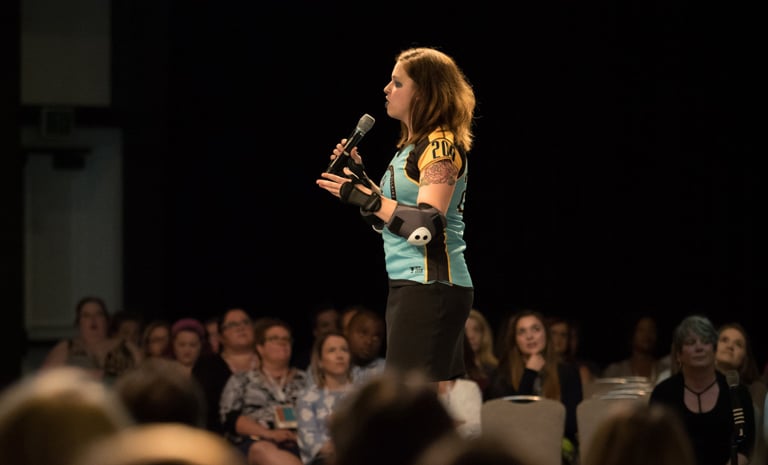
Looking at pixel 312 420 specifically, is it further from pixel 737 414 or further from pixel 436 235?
pixel 436 235

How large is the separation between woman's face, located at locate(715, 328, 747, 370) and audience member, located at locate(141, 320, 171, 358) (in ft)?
9.98

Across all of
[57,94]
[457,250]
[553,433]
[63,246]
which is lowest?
[553,433]

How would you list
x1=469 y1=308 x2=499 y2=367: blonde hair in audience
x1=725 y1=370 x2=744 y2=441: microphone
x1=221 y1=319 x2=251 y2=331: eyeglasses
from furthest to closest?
x1=469 y1=308 x2=499 y2=367: blonde hair in audience, x1=221 y1=319 x2=251 y2=331: eyeglasses, x1=725 y1=370 x2=744 y2=441: microphone

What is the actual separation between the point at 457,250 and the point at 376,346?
10.9ft

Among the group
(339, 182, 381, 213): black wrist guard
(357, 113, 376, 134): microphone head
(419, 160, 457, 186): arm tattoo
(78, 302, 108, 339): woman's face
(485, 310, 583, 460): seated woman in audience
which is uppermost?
(357, 113, 376, 134): microphone head

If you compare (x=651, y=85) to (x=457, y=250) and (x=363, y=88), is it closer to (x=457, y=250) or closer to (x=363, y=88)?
(x=363, y=88)

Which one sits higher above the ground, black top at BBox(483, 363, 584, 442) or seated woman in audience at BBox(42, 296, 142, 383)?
seated woman in audience at BBox(42, 296, 142, 383)

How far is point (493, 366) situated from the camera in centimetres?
660

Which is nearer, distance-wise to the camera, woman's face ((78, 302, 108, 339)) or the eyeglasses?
the eyeglasses

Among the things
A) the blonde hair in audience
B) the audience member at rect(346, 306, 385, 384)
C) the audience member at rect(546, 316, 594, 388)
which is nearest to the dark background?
the audience member at rect(546, 316, 594, 388)

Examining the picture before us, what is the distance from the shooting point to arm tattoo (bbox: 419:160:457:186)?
3045mm

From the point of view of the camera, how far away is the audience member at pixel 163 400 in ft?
5.53

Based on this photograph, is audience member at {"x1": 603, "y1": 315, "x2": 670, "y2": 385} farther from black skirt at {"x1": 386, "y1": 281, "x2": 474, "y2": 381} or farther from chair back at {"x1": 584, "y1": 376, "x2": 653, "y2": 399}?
black skirt at {"x1": 386, "y1": 281, "x2": 474, "y2": 381}

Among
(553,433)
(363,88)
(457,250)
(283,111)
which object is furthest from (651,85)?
(457,250)
